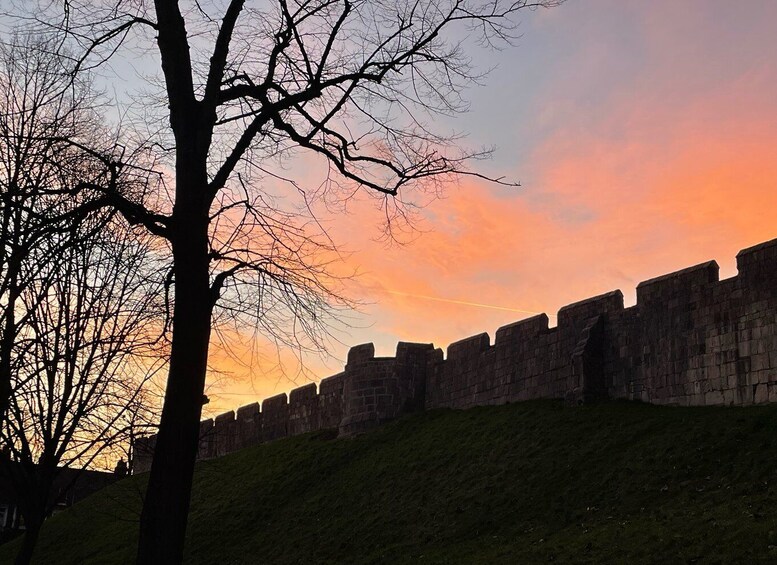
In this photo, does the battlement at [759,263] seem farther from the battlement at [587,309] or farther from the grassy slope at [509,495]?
the battlement at [587,309]

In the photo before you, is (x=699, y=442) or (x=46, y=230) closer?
(x=46, y=230)

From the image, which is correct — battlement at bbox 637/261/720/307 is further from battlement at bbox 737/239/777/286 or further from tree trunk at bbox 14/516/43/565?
tree trunk at bbox 14/516/43/565

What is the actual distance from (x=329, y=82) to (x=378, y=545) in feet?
38.6

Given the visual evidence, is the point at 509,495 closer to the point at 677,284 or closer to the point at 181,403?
the point at 677,284

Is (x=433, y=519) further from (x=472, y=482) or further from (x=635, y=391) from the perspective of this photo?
(x=635, y=391)

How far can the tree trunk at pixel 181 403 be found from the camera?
7766 millimetres

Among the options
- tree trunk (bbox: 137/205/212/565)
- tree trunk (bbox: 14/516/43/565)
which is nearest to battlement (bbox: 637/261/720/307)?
tree trunk (bbox: 14/516/43/565)

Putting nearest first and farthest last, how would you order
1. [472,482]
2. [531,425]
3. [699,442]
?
1. [699,442]
2. [472,482]
3. [531,425]

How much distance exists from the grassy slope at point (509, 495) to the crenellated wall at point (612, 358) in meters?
0.75

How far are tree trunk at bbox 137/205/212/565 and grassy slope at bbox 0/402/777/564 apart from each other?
1850 millimetres

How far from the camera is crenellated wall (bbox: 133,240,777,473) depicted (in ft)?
59.6

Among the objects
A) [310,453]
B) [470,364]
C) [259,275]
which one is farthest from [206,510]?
[259,275]

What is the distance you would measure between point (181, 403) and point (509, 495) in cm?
1140

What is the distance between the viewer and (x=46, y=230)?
7.50 meters
